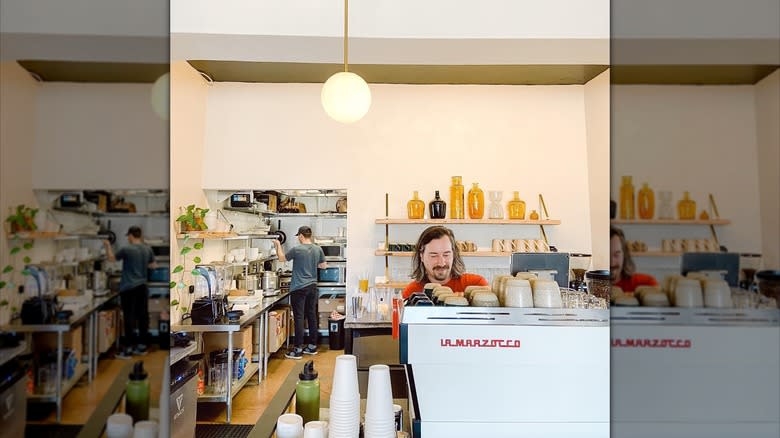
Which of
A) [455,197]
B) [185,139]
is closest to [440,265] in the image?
[455,197]

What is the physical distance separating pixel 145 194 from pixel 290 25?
2.86 metres

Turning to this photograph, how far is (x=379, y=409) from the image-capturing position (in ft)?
4.45

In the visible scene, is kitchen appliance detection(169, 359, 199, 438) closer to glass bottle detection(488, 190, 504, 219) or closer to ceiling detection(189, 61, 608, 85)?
ceiling detection(189, 61, 608, 85)

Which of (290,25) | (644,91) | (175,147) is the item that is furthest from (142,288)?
(175,147)

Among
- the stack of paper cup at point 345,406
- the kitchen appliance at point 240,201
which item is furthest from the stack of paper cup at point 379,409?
the kitchen appliance at point 240,201

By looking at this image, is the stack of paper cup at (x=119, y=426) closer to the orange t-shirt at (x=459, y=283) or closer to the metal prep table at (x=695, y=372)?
the metal prep table at (x=695, y=372)

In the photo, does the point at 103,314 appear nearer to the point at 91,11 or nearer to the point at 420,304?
the point at 91,11

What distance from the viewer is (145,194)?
251 mm

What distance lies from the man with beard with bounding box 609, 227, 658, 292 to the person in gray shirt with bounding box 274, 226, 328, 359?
5.82 m

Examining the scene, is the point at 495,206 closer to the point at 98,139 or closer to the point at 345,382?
the point at 345,382

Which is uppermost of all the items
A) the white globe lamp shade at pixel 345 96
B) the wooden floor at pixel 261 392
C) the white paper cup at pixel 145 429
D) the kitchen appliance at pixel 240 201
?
the white globe lamp shade at pixel 345 96

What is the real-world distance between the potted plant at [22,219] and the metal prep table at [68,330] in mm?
42

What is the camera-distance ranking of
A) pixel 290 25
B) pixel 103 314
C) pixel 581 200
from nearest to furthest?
pixel 103 314 → pixel 290 25 → pixel 581 200

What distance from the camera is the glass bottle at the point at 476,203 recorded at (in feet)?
14.3
